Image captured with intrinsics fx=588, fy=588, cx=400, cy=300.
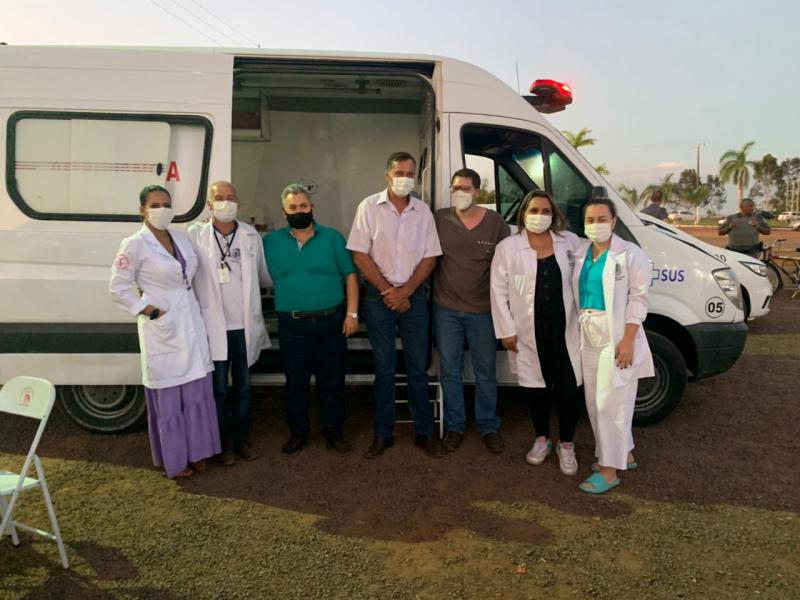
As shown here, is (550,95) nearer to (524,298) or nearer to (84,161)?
(524,298)

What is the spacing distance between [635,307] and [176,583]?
2659 mm

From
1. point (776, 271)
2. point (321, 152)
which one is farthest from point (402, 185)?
point (776, 271)

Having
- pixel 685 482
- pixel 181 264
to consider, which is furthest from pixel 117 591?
pixel 685 482

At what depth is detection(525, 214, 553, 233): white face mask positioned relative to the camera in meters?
3.44

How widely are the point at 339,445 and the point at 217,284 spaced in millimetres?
Answer: 1329

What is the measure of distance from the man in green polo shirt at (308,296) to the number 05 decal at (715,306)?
250 centimetres

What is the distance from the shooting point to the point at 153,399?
3471mm

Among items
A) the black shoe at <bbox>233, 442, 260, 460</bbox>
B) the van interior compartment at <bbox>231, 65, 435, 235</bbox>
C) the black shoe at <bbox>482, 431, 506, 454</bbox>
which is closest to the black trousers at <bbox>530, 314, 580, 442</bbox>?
the black shoe at <bbox>482, 431, 506, 454</bbox>

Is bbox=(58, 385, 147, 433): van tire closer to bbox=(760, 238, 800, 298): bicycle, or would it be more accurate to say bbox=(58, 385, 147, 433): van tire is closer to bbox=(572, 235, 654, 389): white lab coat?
bbox=(572, 235, 654, 389): white lab coat

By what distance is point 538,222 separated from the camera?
3445mm

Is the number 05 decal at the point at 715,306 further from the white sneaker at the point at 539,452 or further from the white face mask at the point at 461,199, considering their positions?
the white face mask at the point at 461,199

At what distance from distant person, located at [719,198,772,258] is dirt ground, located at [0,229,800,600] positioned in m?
6.34

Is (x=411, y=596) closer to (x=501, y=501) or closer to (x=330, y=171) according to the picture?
(x=501, y=501)

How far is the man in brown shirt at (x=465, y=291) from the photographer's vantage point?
12.1ft
